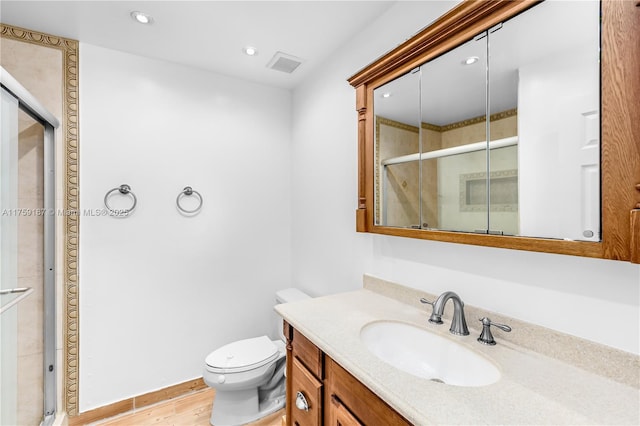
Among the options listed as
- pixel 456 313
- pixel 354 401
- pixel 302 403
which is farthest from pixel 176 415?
pixel 456 313

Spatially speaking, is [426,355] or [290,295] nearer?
[426,355]

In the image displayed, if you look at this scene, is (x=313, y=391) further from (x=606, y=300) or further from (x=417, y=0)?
(x=417, y=0)

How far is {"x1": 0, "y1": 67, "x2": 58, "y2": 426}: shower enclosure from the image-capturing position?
4.16 ft

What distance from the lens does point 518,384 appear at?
2.55 feet

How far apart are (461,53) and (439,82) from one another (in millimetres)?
129

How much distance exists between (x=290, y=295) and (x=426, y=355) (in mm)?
1282

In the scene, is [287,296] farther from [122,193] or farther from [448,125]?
[448,125]

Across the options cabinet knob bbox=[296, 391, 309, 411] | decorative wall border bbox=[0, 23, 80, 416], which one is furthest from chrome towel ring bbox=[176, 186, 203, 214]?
cabinet knob bbox=[296, 391, 309, 411]

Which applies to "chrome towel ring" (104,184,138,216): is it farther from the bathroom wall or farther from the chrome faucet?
the chrome faucet

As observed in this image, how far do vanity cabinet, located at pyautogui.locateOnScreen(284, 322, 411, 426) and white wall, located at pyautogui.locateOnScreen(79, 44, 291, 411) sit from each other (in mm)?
1077

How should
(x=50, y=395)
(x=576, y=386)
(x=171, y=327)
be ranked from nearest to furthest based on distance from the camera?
(x=576, y=386), (x=50, y=395), (x=171, y=327)

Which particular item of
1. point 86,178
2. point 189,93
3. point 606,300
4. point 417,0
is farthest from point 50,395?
point 417,0

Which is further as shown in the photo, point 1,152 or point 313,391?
point 1,152

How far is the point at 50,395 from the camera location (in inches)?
66.0
